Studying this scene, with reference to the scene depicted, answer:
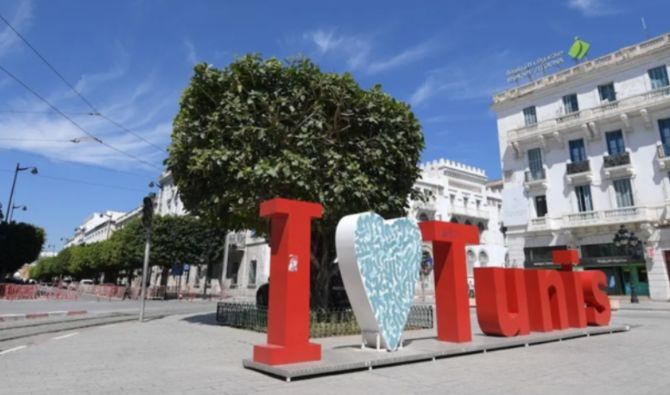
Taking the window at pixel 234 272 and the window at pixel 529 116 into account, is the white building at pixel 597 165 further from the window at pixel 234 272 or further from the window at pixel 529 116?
the window at pixel 234 272

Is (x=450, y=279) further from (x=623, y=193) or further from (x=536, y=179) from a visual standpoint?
(x=536, y=179)


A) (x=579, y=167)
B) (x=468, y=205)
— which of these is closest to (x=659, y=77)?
(x=579, y=167)

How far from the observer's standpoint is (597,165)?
1150 inches

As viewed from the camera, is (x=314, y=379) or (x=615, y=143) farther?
(x=615, y=143)

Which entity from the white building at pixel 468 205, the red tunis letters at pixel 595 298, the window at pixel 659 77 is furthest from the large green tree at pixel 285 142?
the white building at pixel 468 205

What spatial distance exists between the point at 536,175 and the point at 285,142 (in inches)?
1032

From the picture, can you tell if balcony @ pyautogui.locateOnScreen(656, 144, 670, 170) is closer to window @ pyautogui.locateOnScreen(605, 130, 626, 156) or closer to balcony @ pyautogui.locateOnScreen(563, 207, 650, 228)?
window @ pyautogui.locateOnScreen(605, 130, 626, 156)

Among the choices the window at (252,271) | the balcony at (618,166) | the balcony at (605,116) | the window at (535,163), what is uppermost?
the balcony at (605,116)

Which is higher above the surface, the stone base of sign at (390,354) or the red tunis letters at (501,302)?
the red tunis letters at (501,302)

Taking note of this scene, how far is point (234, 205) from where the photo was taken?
12055 millimetres

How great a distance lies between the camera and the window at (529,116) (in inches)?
1294

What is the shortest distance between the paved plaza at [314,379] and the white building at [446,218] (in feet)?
100

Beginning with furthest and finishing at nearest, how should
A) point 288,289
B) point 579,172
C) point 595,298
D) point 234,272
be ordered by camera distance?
point 234,272 < point 579,172 < point 595,298 < point 288,289

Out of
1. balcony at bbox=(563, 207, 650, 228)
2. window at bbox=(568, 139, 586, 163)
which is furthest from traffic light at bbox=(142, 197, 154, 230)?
window at bbox=(568, 139, 586, 163)
